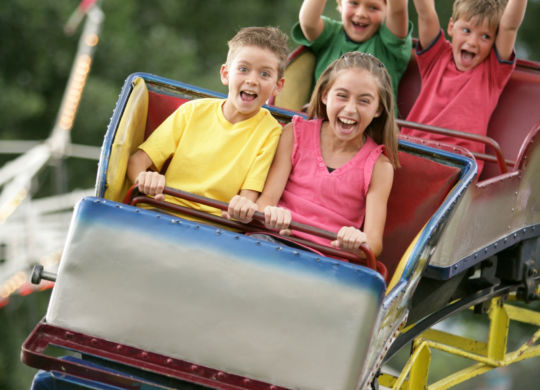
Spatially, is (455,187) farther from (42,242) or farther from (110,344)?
(42,242)

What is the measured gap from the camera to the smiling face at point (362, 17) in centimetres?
406

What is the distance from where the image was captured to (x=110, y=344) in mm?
2549

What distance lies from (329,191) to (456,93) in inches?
50.5

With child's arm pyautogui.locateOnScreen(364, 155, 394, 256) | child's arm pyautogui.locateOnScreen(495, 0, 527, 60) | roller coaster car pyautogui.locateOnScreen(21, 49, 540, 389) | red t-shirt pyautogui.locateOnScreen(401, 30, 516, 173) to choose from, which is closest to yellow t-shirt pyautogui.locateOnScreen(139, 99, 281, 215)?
roller coaster car pyautogui.locateOnScreen(21, 49, 540, 389)

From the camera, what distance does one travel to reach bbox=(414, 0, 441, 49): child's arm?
399 cm

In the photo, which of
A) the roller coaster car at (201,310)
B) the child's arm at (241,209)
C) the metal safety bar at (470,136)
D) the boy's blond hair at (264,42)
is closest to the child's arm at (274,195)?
the child's arm at (241,209)

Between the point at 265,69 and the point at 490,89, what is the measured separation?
1.41 metres

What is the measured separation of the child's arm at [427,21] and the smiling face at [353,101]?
1.17 m

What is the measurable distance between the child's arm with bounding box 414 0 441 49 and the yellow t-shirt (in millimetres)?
1212

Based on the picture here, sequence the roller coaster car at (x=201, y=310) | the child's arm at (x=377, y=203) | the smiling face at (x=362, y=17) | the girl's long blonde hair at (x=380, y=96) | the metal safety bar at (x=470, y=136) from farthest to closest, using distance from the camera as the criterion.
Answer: the smiling face at (x=362, y=17), the metal safety bar at (x=470, y=136), the girl's long blonde hair at (x=380, y=96), the child's arm at (x=377, y=203), the roller coaster car at (x=201, y=310)

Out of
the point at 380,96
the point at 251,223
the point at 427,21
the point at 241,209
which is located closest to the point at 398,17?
the point at 427,21

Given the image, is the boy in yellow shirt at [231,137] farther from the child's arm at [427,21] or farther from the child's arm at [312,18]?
the child's arm at [427,21]

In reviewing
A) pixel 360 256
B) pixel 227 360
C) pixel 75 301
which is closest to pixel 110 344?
pixel 75 301

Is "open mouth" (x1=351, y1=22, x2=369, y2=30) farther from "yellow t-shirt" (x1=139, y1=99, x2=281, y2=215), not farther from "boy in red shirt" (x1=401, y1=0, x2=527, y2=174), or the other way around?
"yellow t-shirt" (x1=139, y1=99, x2=281, y2=215)
